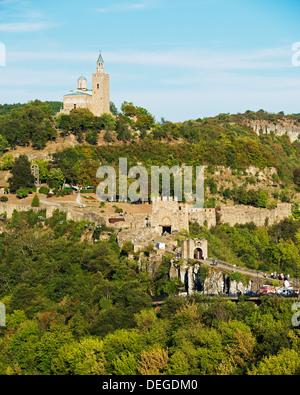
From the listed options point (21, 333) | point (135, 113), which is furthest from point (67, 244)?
point (135, 113)

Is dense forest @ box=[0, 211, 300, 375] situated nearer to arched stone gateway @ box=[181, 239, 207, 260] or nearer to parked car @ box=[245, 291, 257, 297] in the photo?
parked car @ box=[245, 291, 257, 297]

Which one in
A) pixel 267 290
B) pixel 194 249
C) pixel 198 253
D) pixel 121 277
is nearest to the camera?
pixel 267 290

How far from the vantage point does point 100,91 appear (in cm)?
6738

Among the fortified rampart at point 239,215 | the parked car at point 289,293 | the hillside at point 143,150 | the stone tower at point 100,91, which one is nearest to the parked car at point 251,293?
the parked car at point 289,293

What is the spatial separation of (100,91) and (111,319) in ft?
125

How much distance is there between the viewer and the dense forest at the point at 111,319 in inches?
1053

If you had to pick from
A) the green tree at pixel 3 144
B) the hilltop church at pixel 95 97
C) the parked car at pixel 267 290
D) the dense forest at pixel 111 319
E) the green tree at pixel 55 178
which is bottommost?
the dense forest at pixel 111 319

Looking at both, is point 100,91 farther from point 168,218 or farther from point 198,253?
point 198,253

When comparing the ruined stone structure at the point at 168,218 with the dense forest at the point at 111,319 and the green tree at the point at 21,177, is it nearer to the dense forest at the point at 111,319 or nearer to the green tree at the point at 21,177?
the dense forest at the point at 111,319

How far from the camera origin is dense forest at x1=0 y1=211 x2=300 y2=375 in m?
26.8

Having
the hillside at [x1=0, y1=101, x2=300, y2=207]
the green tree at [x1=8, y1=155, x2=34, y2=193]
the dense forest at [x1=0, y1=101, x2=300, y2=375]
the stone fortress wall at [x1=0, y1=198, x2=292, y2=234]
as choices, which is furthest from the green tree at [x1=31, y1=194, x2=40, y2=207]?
the hillside at [x1=0, y1=101, x2=300, y2=207]

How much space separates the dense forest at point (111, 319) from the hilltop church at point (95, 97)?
24.3 m

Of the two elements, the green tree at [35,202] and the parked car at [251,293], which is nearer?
the parked car at [251,293]

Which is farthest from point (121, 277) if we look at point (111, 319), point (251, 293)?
point (251, 293)
